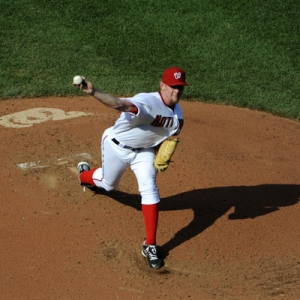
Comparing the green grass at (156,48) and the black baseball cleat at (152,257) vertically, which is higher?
the green grass at (156,48)

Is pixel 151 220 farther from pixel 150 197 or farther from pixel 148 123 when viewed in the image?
pixel 148 123

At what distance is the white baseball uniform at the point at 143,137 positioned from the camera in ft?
19.2

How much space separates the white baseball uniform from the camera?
587 centimetres


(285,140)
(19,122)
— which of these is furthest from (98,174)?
(285,140)

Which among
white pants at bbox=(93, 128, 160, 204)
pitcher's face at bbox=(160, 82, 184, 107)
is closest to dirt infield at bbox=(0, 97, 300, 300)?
white pants at bbox=(93, 128, 160, 204)

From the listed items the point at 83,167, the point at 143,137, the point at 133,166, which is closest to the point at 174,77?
the point at 143,137

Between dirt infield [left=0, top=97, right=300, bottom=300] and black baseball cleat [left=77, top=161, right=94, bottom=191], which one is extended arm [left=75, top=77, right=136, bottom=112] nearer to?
dirt infield [left=0, top=97, right=300, bottom=300]

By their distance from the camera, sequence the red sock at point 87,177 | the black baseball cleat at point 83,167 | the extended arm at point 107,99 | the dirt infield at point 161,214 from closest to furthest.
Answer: the extended arm at point 107,99, the dirt infield at point 161,214, the red sock at point 87,177, the black baseball cleat at point 83,167

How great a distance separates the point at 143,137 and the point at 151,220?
0.80 m

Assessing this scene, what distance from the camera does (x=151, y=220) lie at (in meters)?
5.97

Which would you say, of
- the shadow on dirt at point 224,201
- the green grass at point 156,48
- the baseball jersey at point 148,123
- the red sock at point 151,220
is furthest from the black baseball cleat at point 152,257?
the green grass at point 156,48

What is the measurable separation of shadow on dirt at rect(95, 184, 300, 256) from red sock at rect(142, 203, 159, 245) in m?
0.70

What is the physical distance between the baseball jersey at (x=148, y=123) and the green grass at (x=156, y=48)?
11.9ft

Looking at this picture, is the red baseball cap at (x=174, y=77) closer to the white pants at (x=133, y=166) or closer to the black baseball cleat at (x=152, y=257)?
the white pants at (x=133, y=166)
